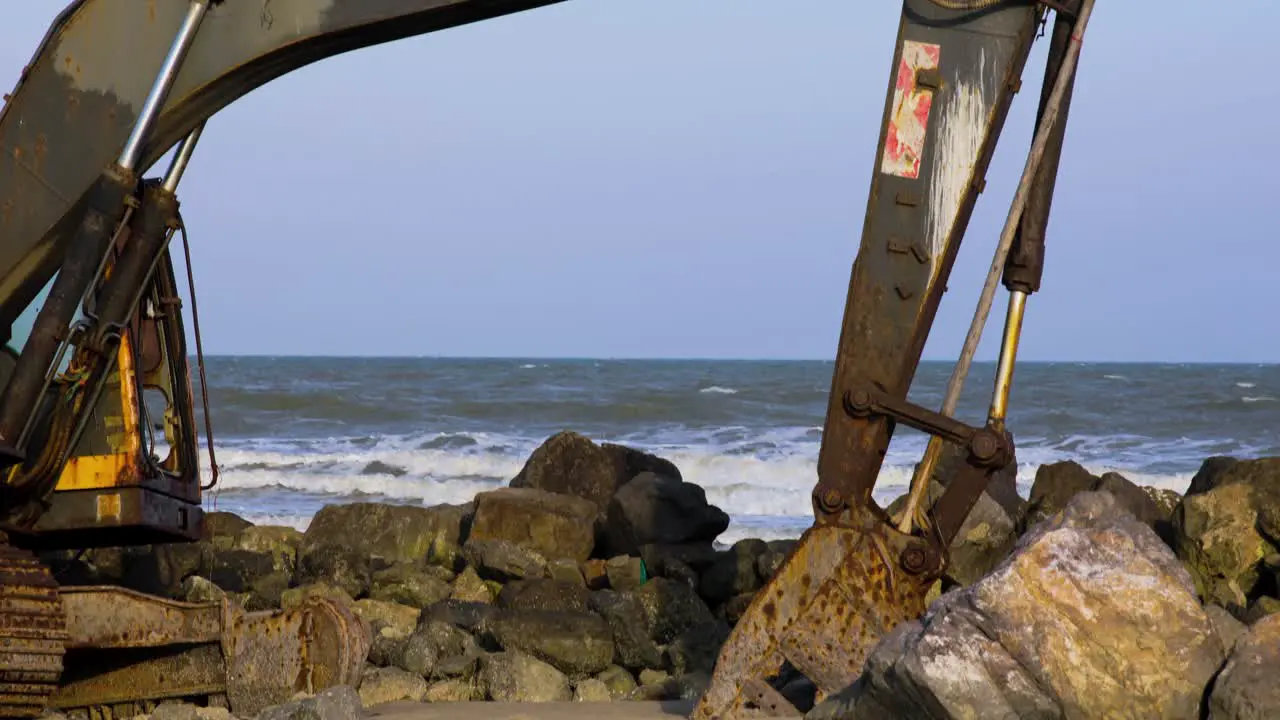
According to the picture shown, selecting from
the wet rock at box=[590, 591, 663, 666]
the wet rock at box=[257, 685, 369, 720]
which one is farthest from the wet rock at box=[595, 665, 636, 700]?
the wet rock at box=[257, 685, 369, 720]

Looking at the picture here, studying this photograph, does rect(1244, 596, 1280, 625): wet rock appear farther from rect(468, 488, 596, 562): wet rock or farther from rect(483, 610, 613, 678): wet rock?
rect(468, 488, 596, 562): wet rock

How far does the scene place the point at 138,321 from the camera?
6.88 m

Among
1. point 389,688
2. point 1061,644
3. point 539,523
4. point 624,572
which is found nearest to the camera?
point 1061,644

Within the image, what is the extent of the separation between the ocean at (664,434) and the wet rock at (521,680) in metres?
Result: 7.49

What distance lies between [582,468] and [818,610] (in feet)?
23.8

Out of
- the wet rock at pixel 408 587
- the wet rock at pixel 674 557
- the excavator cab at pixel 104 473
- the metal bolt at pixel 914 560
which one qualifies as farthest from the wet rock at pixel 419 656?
the metal bolt at pixel 914 560

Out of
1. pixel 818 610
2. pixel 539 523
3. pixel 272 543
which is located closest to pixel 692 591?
pixel 539 523

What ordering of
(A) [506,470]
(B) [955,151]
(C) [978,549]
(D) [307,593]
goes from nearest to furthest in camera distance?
(B) [955,151] → (D) [307,593] → (C) [978,549] → (A) [506,470]

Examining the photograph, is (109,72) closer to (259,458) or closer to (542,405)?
(259,458)

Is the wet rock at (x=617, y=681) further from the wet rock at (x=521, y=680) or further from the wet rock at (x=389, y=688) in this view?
the wet rock at (x=389, y=688)

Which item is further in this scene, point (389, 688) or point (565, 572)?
point (565, 572)

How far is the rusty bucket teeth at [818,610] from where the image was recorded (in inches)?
224

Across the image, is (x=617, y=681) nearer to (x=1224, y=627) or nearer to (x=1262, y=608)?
(x=1224, y=627)

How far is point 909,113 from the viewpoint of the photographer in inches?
226
